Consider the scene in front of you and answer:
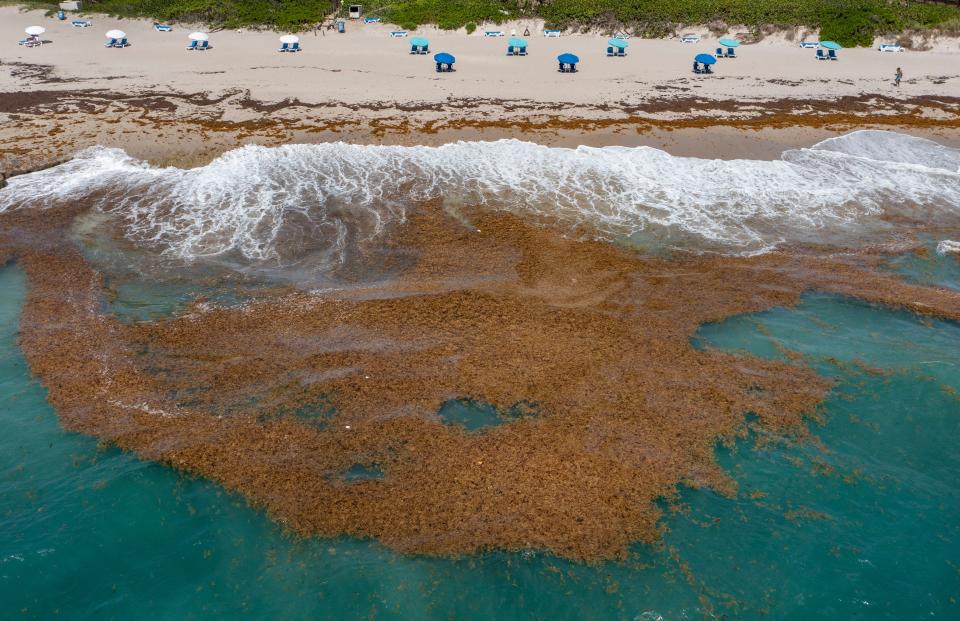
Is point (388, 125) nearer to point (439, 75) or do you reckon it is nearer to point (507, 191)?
point (439, 75)

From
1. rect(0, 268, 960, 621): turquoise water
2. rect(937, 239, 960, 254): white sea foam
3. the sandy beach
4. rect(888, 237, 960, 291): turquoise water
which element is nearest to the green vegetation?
the sandy beach

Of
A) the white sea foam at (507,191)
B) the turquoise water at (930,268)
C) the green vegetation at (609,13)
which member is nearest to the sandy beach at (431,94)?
the green vegetation at (609,13)

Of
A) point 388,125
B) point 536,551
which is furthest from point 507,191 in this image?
point 536,551

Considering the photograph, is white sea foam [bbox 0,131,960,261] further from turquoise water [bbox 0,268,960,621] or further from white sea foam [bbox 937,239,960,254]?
turquoise water [bbox 0,268,960,621]

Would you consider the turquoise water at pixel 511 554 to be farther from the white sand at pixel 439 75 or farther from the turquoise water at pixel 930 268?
the white sand at pixel 439 75

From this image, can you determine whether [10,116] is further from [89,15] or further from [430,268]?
[430,268]

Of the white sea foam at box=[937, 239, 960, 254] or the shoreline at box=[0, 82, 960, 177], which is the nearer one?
the white sea foam at box=[937, 239, 960, 254]
